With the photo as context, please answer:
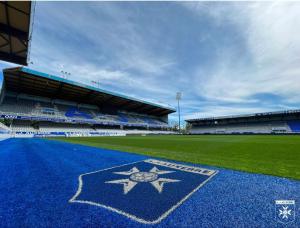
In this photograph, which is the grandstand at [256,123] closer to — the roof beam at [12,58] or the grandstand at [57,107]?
the grandstand at [57,107]

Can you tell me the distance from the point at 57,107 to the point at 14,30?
140ft

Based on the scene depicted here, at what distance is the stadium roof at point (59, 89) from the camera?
91.7 feet

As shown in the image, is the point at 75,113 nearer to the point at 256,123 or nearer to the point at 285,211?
the point at 285,211

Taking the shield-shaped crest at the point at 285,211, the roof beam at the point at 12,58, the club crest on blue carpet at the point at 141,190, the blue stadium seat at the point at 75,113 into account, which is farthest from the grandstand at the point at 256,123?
the roof beam at the point at 12,58

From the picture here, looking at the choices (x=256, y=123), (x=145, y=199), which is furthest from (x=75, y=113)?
(x=256, y=123)

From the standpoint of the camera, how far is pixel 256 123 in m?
52.2

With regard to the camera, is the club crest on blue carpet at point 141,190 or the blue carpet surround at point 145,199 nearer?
the blue carpet surround at point 145,199

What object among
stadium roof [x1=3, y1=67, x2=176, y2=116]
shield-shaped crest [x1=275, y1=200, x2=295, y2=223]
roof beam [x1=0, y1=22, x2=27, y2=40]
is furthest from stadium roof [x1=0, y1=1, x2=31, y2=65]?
stadium roof [x1=3, y1=67, x2=176, y2=116]

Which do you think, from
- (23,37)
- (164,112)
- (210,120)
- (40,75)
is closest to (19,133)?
(40,75)

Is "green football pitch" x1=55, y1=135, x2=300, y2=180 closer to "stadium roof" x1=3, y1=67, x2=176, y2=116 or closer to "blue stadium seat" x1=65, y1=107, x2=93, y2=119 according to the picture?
"stadium roof" x1=3, y1=67, x2=176, y2=116

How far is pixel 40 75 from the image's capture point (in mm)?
28328

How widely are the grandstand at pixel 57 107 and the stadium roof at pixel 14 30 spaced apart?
28.1 m

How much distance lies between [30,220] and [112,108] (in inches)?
2033

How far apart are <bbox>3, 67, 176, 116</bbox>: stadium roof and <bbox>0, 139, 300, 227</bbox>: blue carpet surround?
31795 millimetres
